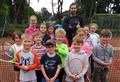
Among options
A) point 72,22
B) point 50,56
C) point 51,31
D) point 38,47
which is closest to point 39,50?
point 38,47

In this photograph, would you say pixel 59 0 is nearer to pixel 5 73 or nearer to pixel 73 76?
pixel 5 73

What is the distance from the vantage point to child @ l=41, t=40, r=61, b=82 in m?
4.70

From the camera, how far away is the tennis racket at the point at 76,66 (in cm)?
476

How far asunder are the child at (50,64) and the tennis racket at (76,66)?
24 cm

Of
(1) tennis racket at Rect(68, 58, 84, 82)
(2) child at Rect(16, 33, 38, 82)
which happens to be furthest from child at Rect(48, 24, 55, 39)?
(1) tennis racket at Rect(68, 58, 84, 82)

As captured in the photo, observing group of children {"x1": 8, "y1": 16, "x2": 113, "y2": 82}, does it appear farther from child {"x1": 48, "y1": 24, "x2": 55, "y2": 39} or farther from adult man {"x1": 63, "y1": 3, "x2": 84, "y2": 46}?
adult man {"x1": 63, "y1": 3, "x2": 84, "y2": 46}

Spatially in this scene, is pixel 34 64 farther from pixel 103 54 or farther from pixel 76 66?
pixel 103 54

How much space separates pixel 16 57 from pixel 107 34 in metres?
1.88

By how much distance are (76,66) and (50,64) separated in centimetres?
48

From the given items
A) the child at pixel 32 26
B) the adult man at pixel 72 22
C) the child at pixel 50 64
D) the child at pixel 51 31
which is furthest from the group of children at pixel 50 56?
the adult man at pixel 72 22

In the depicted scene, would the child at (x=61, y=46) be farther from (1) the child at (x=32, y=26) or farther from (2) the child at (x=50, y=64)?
(1) the child at (x=32, y=26)

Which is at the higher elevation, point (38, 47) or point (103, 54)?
point (38, 47)

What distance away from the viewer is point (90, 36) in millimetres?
6570

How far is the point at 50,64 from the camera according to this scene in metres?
4.72
